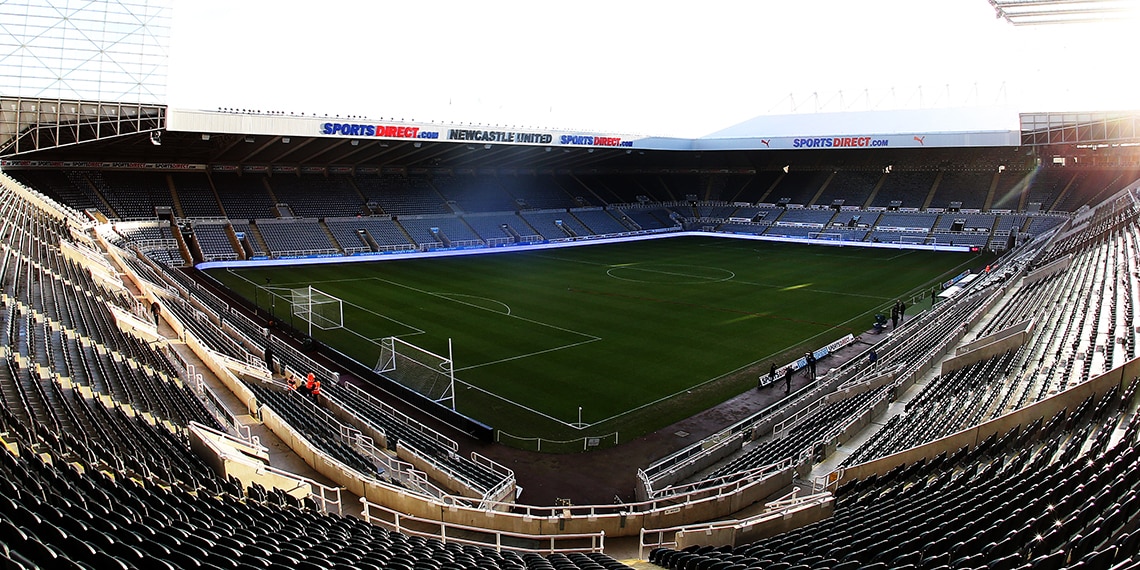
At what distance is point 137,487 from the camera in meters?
9.10

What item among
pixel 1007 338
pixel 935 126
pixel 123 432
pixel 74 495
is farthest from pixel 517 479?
pixel 935 126

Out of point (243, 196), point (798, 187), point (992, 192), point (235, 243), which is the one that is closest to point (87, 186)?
point (243, 196)

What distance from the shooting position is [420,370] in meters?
22.9

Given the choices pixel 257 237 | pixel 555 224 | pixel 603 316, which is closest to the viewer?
pixel 603 316

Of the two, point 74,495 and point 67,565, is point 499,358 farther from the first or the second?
point 67,565

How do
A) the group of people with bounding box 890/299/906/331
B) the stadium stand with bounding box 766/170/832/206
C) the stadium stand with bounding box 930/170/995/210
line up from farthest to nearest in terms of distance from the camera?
the stadium stand with bounding box 766/170/832/206 → the stadium stand with bounding box 930/170/995/210 → the group of people with bounding box 890/299/906/331

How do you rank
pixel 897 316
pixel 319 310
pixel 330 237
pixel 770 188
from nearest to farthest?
pixel 897 316
pixel 319 310
pixel 330 237
pixel 770 188

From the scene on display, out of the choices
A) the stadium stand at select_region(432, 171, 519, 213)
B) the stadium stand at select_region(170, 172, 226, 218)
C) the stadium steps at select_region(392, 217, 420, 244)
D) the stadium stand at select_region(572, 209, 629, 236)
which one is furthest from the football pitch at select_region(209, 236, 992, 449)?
the stadium stand at select_region(572, 209, 629, 236)

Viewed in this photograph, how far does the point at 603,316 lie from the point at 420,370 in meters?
12.1

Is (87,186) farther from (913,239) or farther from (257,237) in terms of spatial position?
(913,239)

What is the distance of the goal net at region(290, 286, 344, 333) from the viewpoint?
30.6 metres

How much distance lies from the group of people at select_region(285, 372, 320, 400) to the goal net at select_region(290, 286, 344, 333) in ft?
28.7

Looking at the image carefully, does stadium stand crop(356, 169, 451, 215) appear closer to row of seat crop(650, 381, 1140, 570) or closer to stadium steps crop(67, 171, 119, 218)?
stadium steps crop(67, 171, 119, 218)

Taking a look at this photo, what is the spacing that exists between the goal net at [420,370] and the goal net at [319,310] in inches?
242
